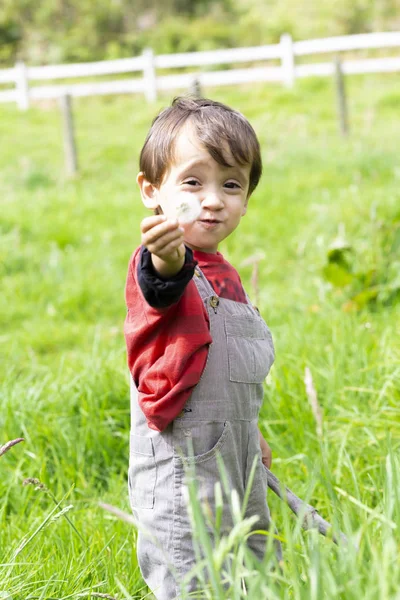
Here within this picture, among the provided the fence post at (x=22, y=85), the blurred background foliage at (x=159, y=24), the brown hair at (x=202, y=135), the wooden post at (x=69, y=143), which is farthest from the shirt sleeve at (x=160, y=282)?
the blurred background foliage at (x=159, y=24)

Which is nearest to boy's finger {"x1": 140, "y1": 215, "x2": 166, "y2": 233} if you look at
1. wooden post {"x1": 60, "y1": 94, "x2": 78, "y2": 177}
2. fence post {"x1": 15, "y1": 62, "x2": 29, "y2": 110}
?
wooden post {"x1": 60, "y1": 94, "x2": 78, "y2": 177}

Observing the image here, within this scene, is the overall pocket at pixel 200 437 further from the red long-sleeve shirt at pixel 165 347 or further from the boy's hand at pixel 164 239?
the boy's hand at pixel 164 239

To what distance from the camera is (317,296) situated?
15.7 feet

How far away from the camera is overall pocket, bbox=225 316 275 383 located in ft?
6.49

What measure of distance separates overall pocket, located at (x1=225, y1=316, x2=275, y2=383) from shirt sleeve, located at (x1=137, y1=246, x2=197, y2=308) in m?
0.28

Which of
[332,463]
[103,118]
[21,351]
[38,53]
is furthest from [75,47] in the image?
[332,463]

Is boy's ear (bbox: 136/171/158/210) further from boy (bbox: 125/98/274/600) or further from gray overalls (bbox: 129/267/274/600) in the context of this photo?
gray overalls (bbox: 129/267/274/600)

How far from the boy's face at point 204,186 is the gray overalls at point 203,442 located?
0.32ft

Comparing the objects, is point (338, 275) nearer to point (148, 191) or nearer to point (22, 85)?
point (148, 191)

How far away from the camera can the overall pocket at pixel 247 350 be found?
198 centimetres

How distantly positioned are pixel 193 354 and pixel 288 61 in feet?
52.8

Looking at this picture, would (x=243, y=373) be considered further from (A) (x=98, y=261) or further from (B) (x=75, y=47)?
(B) (x=75, y=47)

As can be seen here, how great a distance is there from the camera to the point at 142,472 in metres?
2.04

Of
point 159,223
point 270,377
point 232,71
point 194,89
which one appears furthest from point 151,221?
point 232,71
